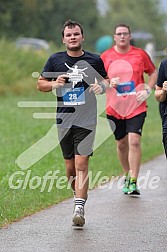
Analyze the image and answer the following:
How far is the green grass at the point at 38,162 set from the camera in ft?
33.9

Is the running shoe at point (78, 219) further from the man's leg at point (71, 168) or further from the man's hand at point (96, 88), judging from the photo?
the man's hand at point (96, 88)

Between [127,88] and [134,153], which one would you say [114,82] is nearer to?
[127,88]

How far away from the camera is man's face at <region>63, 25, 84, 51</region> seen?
30.2ft

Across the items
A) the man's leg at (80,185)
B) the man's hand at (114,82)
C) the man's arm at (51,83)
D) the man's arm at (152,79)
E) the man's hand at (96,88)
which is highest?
the man's arm at (51,83)

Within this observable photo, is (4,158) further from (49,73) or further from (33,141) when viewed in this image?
(49,73)

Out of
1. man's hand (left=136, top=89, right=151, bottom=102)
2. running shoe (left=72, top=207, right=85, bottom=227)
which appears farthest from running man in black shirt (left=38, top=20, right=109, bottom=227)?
man's hand (left=136, top=89, right=151, bottom=102)

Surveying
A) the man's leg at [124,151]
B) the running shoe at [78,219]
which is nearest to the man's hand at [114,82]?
the man's leg at [124,151]

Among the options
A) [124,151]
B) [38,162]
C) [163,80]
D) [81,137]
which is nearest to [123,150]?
[124,151]

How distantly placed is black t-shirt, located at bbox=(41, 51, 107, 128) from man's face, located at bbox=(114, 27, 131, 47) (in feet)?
7.83

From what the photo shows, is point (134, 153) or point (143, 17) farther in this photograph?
point (143, 17)

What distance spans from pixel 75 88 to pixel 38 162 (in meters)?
5.19

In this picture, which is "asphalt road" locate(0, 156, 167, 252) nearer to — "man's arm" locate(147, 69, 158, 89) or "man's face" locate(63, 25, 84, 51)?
"man's arm" locate(147, 69, 158, 89)

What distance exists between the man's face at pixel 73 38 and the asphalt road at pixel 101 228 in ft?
6.28

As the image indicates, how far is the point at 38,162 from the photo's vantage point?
46.8 feet
